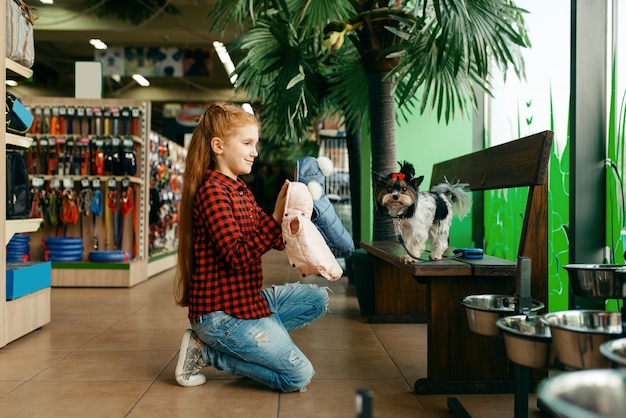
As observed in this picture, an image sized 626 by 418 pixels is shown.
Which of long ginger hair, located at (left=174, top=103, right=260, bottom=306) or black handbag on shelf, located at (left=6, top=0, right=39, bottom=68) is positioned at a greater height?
black handbag on shelf, located at (left=6, top=0, right=39, bottom=68)

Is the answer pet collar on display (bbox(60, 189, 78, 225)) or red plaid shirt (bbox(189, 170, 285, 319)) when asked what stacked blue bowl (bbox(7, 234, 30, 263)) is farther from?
red plaid shirt (bbox(189, 170, 285, 319))

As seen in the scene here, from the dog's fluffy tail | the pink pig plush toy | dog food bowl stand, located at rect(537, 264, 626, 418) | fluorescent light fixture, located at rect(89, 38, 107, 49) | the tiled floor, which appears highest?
fluorescent light fixture, located at rect(89, 38, 107, 49)

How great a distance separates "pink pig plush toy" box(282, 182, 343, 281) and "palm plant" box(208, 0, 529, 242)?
1426 mm

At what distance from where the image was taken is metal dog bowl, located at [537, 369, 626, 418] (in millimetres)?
904

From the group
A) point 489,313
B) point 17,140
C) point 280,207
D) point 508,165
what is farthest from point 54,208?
point 489,313

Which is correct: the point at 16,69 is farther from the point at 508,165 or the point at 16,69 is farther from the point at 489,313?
the point at 489,313

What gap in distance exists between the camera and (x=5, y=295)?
133 inches

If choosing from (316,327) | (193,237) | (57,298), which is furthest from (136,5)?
(193,237)

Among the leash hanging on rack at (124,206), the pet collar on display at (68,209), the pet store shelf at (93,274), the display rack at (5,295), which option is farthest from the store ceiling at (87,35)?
the display rack at (5,295)

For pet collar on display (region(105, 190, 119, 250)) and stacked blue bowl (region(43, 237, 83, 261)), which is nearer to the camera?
stacked blue bowl (region(43, 237, 83, 261))

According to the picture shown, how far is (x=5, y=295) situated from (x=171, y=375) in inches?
47.6

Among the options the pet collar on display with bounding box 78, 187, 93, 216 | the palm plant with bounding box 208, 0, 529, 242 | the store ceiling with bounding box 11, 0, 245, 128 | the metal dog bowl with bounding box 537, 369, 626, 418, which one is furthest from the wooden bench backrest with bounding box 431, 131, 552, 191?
the store ceiling with bounding box 11, 0, 245, 128

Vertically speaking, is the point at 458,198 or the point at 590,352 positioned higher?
the point at 458,198

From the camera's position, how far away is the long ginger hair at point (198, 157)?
2.55 metres
